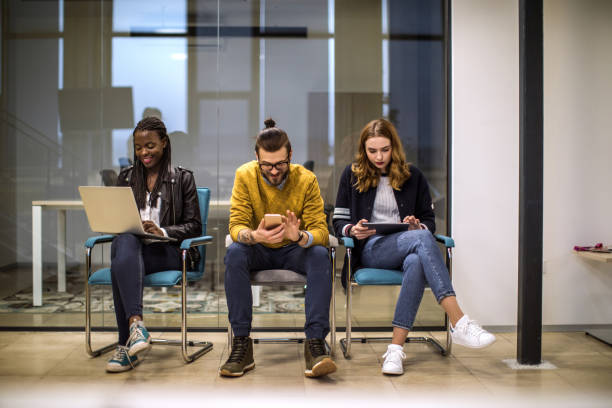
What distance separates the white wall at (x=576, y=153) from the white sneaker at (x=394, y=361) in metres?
1.40

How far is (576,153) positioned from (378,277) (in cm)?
169

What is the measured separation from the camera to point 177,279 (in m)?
2.80

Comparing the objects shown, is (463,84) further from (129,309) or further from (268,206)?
(129,309)

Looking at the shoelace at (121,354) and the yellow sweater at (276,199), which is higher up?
the yellow sweater at (276,199)

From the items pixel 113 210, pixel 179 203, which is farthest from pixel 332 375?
pixel 113 210

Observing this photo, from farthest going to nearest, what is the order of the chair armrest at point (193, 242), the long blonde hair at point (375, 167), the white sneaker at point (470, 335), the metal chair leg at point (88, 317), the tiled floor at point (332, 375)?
1. the long blonde hair at point (375, 167)
2. the metal chair leg at point (88, 317)
3. the chair armrest at point (193, 242)
4. the white sneaker at point (470, 335)
5. the tiled floor at point (332, 375)

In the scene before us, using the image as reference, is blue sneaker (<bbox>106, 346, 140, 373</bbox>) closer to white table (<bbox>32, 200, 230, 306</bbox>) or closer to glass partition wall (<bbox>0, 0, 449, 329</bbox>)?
glass partition wall (<bbox>0, 0, 449, 329</bbox>)

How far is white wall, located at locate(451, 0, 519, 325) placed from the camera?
3498mm

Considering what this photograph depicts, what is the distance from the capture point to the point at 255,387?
2.48m

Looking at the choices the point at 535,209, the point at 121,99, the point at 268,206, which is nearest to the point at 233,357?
the point at 268,206

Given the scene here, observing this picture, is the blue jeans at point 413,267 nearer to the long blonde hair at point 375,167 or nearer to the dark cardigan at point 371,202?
the dark cardigan at point 371,202

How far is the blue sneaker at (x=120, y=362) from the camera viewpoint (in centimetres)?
268

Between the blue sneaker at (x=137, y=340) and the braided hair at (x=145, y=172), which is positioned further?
the braided hair at (x=145, y=172)

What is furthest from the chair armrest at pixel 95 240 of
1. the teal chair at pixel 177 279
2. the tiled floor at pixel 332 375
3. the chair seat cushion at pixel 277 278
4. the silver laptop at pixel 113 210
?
the chair seat cushion at pixel 277 278
